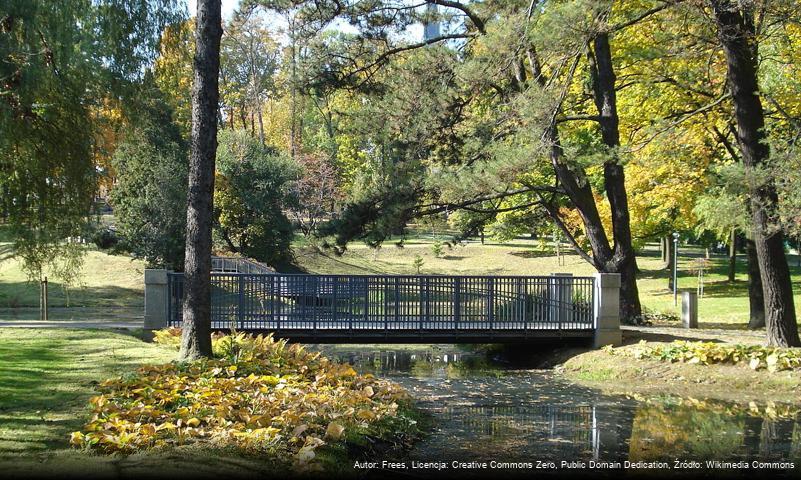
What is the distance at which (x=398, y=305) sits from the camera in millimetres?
19656

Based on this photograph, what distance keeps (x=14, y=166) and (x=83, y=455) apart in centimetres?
618

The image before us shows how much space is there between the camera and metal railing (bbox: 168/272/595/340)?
19.1 metres

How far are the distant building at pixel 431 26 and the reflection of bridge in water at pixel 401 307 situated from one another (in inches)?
362

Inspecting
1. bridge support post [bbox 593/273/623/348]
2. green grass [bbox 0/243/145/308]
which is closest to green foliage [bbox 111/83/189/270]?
green grass [bbox 0/243/145/308]

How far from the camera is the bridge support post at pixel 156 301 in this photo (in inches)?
720

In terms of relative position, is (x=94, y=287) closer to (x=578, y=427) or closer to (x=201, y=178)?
(x=201, y=178)

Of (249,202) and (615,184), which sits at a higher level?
(249,202)

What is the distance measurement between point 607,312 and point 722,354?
3.48 meters

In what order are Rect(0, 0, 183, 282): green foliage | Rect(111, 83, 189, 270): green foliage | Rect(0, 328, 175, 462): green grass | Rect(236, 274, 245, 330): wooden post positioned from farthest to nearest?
Rect(111, 83, 189, 270): green foliage
Rect(236, 274, 245, 330): wooden post
Rect(0, 0, 183, 282): green foliage
Rect(0, 328, 175, 462): green grass

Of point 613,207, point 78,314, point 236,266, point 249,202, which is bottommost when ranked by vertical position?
point 78,314

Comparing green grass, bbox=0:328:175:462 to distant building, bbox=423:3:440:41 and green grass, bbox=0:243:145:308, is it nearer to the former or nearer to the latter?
green grass, bbox=0:243:145:308

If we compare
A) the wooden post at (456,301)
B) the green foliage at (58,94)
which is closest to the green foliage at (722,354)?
the wooden post at (456,301)

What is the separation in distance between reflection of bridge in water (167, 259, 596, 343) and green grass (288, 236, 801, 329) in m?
10.8

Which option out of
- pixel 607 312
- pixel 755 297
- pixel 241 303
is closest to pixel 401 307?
pixel 241 303
